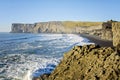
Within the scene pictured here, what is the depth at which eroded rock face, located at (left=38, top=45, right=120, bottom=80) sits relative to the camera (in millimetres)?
A: 14891

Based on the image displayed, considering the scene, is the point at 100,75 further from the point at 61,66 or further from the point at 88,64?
the point at 61,66

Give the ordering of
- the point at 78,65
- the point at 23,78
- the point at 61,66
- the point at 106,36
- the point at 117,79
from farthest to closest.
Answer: the point at 106,36 → the point at 23,78 → the point at 61,66 → the point at 78,65 → the point at 117,79

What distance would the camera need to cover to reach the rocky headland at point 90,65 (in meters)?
14.9

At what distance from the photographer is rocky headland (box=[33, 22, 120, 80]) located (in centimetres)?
1489

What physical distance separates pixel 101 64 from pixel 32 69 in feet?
42.1

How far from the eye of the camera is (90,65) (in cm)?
1611

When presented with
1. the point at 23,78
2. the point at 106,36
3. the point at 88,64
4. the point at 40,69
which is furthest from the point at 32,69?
the point at 106,36

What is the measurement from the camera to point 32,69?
88.9 feet

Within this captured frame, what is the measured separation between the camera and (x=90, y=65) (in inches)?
634

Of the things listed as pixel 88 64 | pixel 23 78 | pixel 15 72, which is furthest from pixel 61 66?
pixel 15 72

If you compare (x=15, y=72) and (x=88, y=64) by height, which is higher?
(x=88, y=64)

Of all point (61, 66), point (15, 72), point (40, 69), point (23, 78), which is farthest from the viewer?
point (40, 69)

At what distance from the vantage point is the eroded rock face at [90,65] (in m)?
14.9

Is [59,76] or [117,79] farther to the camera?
[59,76]
